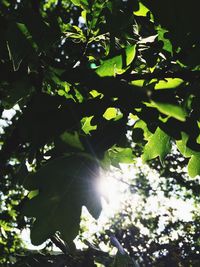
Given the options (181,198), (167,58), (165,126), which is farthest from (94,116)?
(181,198)

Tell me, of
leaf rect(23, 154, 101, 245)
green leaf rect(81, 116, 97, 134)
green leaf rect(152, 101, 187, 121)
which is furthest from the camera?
green leaf rect(81, 116, 97, 134)

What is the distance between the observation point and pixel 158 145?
2338mm

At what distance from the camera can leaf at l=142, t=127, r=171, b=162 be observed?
2.31 m

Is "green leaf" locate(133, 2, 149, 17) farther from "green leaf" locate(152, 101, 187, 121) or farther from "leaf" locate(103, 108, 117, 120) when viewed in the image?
"green leaf" locate(152, 101, 187, 121)

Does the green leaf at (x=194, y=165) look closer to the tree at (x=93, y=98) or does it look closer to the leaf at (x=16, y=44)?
the tree at (x=93, y=98)

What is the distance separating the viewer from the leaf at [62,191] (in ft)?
5.60

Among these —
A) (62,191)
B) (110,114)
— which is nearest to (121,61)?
(110,114)

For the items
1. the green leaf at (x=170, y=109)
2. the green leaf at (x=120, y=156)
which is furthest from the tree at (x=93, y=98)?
the green leaf at (x=120, y=156)

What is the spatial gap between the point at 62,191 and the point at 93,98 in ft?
2.11

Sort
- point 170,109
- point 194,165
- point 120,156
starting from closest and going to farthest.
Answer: point 170,109 → point 194,165 → point 120,156

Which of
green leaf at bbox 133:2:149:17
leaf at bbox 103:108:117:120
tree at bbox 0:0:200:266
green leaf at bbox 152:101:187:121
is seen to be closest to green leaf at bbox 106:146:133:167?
tree at bbox 0:0:200:266

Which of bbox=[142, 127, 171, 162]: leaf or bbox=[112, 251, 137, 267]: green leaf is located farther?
bbox=[112, 251, 137, 267]: green leaf

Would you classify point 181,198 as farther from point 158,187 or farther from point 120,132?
point 120,132

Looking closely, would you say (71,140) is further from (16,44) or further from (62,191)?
(16,44)
